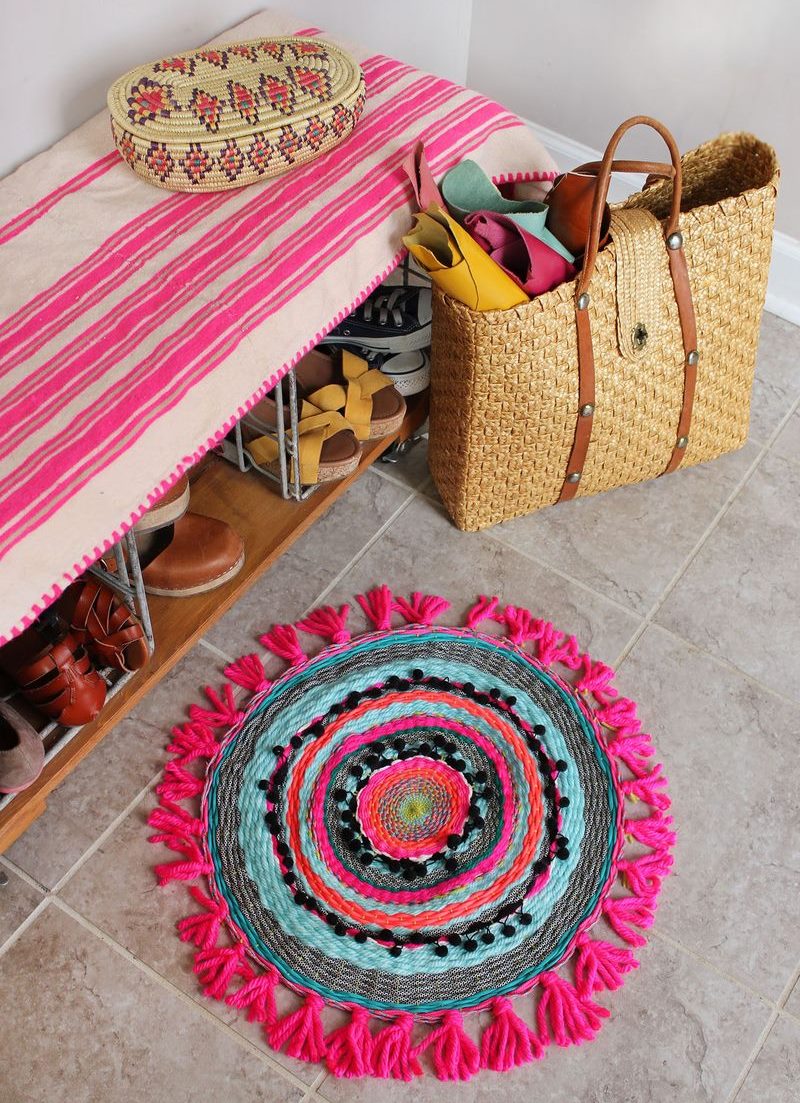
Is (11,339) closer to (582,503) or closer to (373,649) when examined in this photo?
(373,649)

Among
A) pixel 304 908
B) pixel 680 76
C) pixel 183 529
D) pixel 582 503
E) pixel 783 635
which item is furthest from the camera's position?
pixel 680 76

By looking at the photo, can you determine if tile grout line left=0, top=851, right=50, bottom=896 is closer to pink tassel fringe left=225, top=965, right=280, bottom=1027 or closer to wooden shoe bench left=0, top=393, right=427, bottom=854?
wooden shoe bench left=0, top=393, right=427, bottom=854

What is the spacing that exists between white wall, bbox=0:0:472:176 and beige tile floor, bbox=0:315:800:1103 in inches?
26.6

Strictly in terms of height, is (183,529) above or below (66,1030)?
above

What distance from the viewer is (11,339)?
1.22 m

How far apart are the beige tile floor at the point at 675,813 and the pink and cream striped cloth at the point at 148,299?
1.35 feet

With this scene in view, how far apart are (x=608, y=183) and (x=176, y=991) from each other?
1.11m

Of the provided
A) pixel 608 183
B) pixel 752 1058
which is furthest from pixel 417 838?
pixel 608 183

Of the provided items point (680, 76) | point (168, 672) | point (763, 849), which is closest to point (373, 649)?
point (168, 672)

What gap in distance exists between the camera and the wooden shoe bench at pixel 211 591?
51.0 inches

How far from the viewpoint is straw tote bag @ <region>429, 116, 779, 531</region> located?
1.42 m

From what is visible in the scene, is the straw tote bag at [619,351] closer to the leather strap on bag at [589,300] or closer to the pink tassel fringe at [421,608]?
the leather strap on bag at [589,300]

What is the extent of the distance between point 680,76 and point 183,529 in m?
1.20

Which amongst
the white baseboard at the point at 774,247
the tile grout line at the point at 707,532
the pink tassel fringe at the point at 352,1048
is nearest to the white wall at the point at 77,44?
the white baseboard at the point at 774,247
